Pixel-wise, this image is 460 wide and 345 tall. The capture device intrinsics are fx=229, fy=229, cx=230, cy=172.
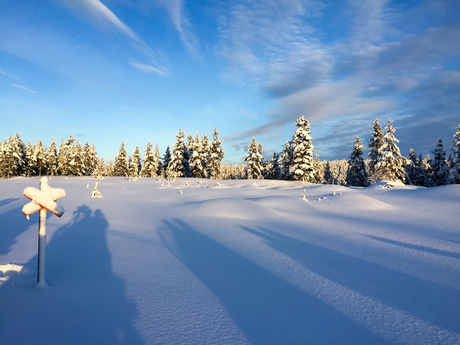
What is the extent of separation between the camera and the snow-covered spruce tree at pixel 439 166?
137 feet

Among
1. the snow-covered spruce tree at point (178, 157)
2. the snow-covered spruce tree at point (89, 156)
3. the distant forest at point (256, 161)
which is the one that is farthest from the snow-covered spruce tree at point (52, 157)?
the snow-covered spruce tree at point (178, 157)

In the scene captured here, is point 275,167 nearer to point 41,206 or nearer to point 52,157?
point 41,206

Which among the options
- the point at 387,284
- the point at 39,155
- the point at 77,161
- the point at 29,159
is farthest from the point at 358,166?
the point at 29,159

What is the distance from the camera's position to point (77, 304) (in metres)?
3.50

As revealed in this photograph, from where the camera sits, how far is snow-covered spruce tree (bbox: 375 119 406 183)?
3369 centimetres

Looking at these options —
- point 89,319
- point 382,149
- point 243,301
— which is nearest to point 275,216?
point 243,301

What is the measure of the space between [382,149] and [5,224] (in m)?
41.6

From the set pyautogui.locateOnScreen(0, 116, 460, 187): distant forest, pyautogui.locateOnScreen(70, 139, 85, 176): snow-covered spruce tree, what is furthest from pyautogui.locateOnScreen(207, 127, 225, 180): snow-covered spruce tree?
pyautogui.locateOnScreen(70, 139, 85, 176): snow-covered spruce tree

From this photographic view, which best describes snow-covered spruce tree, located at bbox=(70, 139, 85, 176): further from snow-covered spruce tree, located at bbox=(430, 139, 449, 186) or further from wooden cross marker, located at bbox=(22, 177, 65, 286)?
snow-covered spruce tree, located at bbox=(430, 139, 449, 186)

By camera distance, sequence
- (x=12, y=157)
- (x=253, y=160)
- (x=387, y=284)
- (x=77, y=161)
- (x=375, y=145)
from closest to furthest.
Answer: (x=387, y=284) → (x=375, y=145) → (x=253, y=160) → (x=12, y=157) → (x=77, y=161)

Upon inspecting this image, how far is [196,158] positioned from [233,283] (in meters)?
40.3

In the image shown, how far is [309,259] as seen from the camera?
5.58 metres

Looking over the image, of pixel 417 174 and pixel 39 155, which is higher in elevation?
pixel 39 155

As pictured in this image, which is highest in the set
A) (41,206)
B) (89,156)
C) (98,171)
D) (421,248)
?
(89,156)
